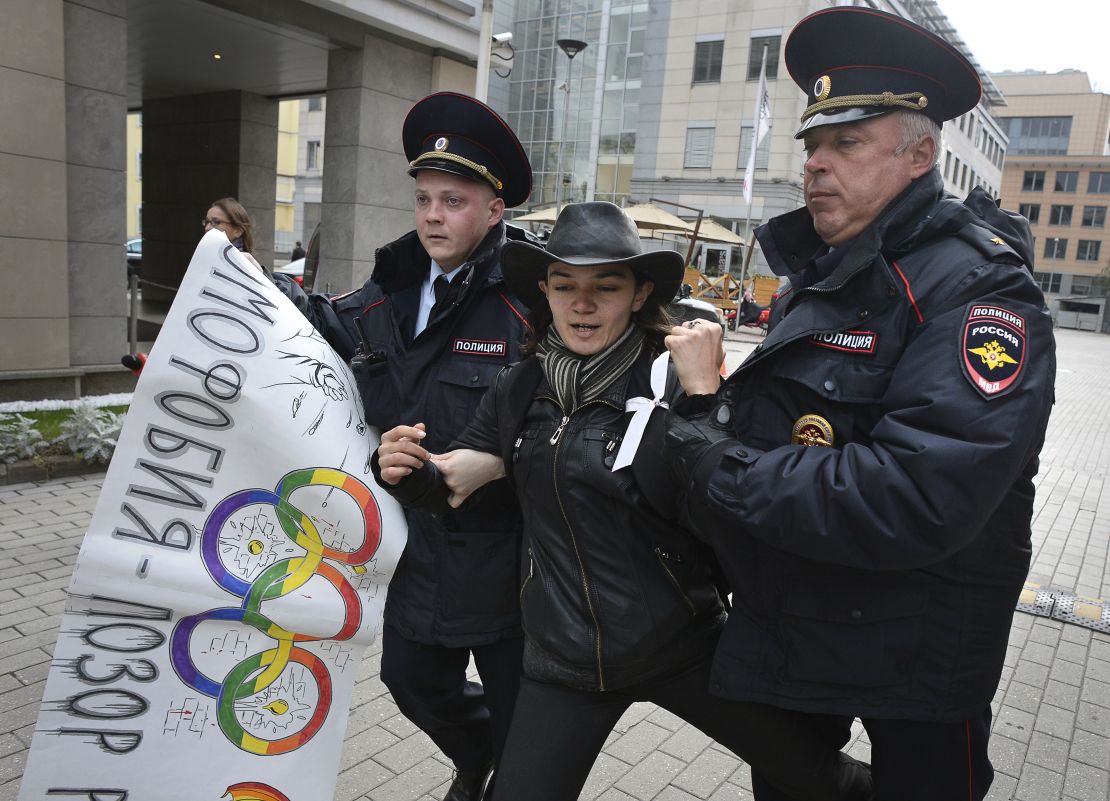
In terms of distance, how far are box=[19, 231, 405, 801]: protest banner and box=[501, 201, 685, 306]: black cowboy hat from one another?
0.86 m

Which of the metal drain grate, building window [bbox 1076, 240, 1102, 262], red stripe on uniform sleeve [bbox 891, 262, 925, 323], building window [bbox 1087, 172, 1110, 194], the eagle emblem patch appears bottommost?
the metal drain grate

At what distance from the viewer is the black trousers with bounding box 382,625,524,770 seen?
279 cm

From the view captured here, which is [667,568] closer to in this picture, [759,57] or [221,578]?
[221,578]

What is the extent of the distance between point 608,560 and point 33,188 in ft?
24.2

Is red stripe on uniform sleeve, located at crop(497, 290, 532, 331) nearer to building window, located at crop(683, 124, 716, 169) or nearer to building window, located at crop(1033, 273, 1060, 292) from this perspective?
building window, located at crop(683, 124, 716, 169)

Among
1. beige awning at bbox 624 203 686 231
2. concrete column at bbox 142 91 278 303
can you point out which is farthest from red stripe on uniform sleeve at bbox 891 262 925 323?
beige awning at bbox 624 203 686 231

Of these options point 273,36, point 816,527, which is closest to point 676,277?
point 816,527

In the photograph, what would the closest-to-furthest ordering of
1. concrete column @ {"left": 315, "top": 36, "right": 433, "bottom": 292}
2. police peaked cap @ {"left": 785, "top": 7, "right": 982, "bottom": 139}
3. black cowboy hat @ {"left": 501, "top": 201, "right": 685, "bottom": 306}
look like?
police peaked cap @ {"left": 785, "top": 7, "right": 982, "bottom": 139}, black cowboy hat @ {"left": 501, "top": 201, "right": 685, "bottom": 306}, concrete column @ {"left": 315, "top": 36, "right": 433, "bottom": 292}

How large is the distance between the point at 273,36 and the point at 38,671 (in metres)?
8.45

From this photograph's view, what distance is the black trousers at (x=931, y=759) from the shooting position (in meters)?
2.00

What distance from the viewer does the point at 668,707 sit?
2369mm

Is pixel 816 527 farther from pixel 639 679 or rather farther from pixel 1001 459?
pixel 639 679

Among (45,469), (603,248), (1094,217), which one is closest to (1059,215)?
(1094,217)

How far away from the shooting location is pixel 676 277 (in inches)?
94.0
